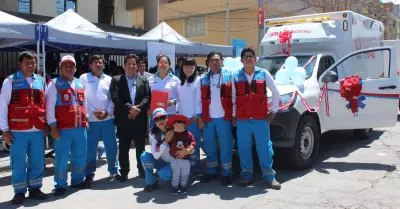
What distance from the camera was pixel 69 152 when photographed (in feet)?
16.9

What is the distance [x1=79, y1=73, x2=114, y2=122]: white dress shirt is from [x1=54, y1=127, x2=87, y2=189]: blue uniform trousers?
1.42 feet

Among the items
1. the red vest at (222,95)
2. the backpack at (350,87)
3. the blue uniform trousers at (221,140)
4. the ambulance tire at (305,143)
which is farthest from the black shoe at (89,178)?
the backpack at (350,87)

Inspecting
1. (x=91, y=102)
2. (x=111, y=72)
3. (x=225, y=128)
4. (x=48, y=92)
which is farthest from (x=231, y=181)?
(x=111, y=72)

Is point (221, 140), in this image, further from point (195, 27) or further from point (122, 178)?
point (195, 27)

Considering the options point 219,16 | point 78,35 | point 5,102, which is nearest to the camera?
point 5,102

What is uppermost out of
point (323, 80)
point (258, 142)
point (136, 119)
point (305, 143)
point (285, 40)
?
point (285, 40)

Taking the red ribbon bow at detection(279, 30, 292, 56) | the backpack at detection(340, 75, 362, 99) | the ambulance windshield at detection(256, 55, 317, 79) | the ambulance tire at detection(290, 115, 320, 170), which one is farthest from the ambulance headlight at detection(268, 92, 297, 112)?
the red ribbon bow at detection(279, 30, 292, 56)

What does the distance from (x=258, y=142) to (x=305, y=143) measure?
133cm

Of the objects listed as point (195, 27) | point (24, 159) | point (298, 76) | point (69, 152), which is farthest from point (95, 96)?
point (195, 27)

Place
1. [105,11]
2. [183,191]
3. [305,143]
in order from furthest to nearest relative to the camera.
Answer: [105,11]
[305,143]
[183,191]

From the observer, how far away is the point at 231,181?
5562 mm

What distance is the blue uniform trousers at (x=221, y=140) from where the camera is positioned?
5.39m

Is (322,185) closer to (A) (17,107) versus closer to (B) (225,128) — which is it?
(B) (225,128)

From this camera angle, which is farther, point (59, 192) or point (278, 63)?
point (278, 63)
